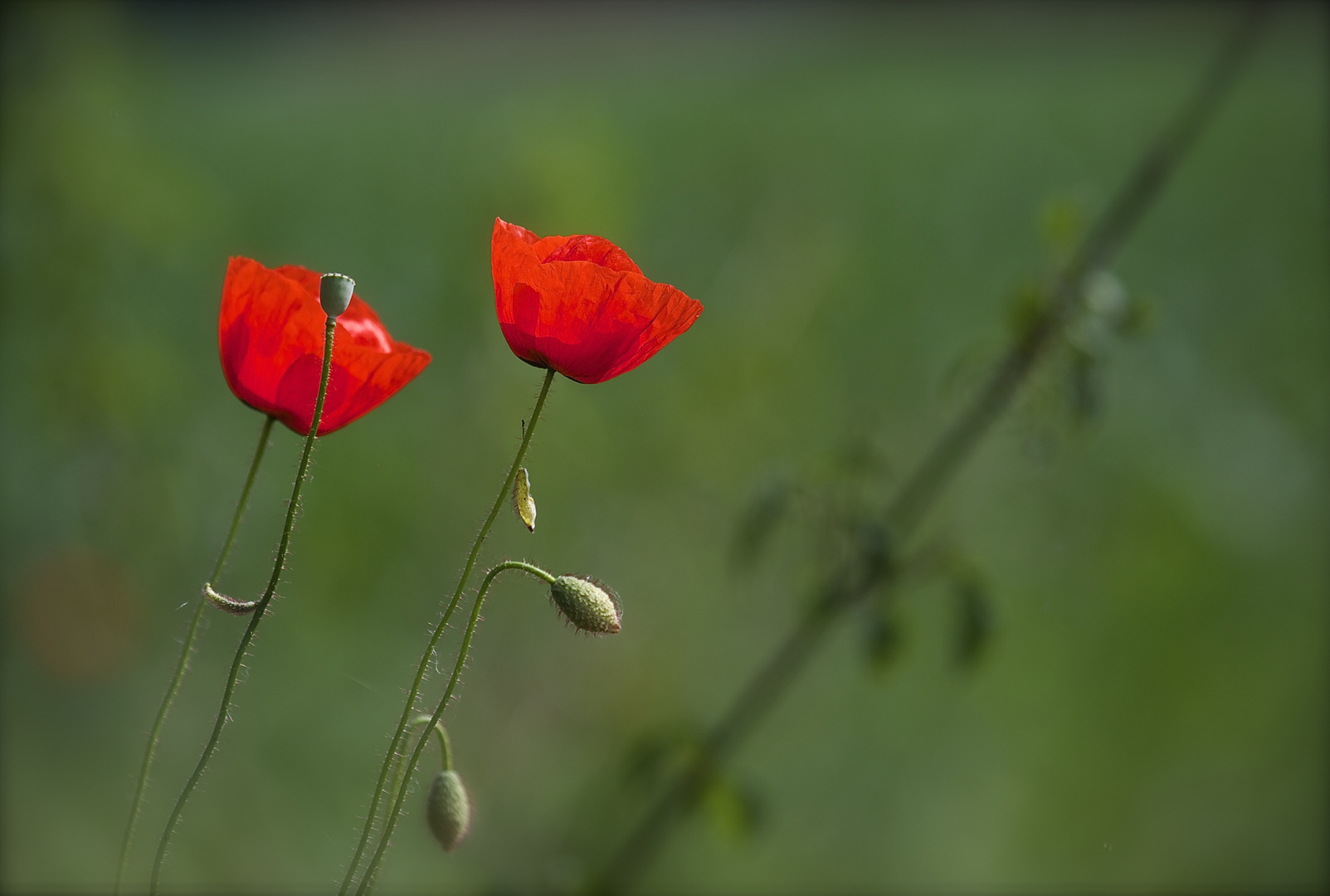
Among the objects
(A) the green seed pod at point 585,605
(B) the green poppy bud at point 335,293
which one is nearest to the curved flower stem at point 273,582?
(B) the green poppy bud at point 335,293

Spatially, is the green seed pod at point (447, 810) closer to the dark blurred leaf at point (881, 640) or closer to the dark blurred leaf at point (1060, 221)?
the dark blurred leaf at point (881, 640)

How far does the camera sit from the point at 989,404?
109 centimetres

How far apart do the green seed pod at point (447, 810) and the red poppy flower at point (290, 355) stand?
7.0 inches

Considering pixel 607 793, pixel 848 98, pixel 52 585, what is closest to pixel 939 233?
pixel 848 98

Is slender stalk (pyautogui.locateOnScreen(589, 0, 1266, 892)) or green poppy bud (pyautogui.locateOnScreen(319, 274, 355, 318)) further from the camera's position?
slender stalk (pyautogui.locateOnScreen(589, 0, 1266, 892))

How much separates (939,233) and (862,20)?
11.0 ft

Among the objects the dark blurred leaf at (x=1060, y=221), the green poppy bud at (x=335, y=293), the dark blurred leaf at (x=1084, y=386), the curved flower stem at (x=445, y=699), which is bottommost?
the curved flower stem at (x=445, y=699)

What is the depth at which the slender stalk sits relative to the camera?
3.44 feet

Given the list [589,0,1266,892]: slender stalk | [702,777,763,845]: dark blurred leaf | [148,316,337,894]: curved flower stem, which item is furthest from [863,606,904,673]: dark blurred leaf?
[148,316,337,894]: curved flower stem

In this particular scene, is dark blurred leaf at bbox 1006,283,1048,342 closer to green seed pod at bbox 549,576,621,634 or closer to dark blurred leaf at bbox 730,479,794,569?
dark blurred leaf at bbox 730,479,794,569

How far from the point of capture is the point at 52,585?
1.75m

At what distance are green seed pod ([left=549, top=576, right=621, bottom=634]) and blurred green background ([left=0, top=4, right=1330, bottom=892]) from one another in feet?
1.79

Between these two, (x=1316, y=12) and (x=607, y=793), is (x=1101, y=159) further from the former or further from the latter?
(x=607, y=793)

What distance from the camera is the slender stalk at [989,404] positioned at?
105 centimetres
